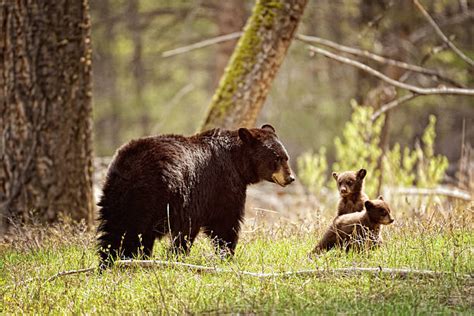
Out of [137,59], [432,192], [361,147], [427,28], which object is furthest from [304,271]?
[137,59]

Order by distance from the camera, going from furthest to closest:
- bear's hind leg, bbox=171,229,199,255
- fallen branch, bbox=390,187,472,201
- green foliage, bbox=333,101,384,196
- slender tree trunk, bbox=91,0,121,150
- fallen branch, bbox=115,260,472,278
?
slender tree trunk, bbox=91,0,121,150 → green foliage, bbox=333,101,384,196 → fallen branch, bbox=390,187,472,201 → bear's hind leg, bbox=171,229,199,255 → fallen branch, bbox=115,260,472,278

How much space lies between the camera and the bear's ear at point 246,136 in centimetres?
649

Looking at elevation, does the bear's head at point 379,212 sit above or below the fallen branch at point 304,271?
above

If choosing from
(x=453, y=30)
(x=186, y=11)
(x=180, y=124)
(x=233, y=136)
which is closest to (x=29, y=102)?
(x=233, y=136)

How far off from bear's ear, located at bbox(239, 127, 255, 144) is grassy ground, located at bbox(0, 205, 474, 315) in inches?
37.5

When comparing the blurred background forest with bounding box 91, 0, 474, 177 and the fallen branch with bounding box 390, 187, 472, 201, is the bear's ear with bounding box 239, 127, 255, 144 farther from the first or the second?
the blurred background forest with bounding box 91, 0, 474, 177

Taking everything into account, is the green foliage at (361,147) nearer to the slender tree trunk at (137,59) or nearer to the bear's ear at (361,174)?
the bear's ear at (361,174)

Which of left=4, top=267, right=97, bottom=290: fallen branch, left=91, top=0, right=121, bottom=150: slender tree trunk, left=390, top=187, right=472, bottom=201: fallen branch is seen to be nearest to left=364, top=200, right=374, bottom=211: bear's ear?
left=4, top=267, right=97, bottom=290: fallen branch

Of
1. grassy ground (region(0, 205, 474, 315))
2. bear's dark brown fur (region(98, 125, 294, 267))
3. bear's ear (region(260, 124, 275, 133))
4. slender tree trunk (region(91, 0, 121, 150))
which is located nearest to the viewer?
grassy ground (region(0, 205, 474, 315))

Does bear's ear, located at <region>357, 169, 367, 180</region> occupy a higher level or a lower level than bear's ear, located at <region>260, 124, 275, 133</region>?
lower

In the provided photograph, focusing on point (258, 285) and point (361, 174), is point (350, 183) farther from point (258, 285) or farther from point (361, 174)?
point (258, 285)

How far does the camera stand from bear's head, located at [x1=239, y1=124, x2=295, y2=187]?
21.5 feet

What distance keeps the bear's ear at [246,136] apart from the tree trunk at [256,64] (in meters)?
2.20

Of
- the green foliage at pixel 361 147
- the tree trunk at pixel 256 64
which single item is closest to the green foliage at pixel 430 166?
the green foliage at pixel 361 147
